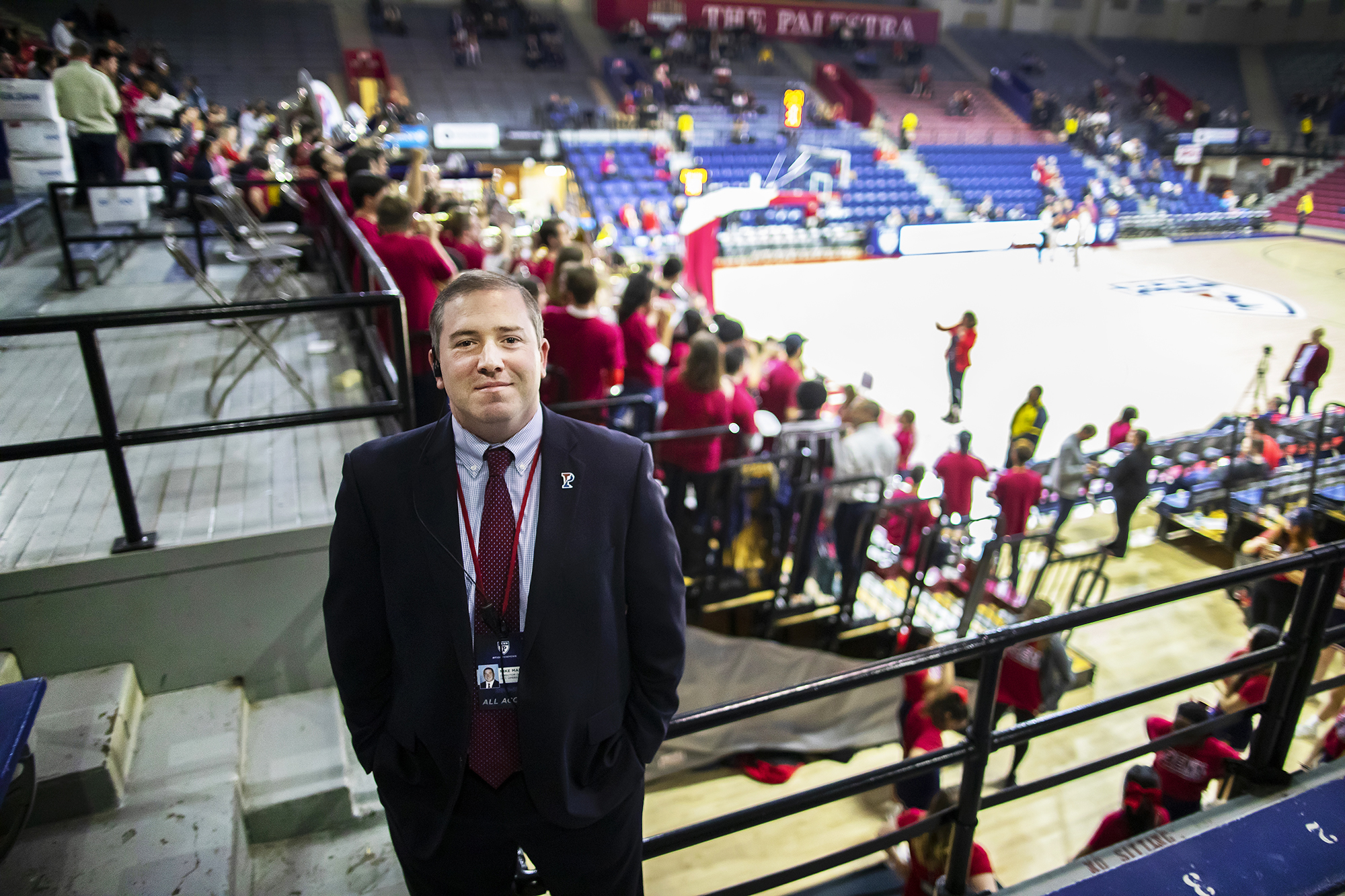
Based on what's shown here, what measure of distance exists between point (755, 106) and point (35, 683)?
2720 centimetres

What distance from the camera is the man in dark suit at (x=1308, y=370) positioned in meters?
9.77

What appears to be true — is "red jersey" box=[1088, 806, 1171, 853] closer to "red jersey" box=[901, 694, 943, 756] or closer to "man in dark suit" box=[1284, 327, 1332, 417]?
"red jersey" box=[901, 694, 943, 756]

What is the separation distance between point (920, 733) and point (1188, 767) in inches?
39.2

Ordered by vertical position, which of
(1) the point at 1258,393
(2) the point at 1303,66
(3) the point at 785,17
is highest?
(3) the point at 785,17

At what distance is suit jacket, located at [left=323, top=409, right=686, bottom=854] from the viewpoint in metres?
1.30

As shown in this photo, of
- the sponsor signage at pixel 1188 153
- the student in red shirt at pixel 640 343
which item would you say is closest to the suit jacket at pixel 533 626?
the student in red shirt at pixel 640 343

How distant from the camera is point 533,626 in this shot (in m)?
1.29

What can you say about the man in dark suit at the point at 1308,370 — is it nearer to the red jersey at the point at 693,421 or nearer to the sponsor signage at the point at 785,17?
the red jersey at the point at 693,421

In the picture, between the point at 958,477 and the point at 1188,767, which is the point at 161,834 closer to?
the point at 1188,767

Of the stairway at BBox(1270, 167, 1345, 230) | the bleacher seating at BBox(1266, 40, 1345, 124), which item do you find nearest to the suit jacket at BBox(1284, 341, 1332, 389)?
the stairway at BBox(1270, 167, 1345, 230)

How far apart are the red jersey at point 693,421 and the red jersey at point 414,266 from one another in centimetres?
144

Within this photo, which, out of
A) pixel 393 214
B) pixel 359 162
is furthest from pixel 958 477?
pixel 359 162

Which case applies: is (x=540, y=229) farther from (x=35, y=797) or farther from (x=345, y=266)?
(x=35, y=797)

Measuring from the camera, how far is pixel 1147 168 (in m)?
28.5
